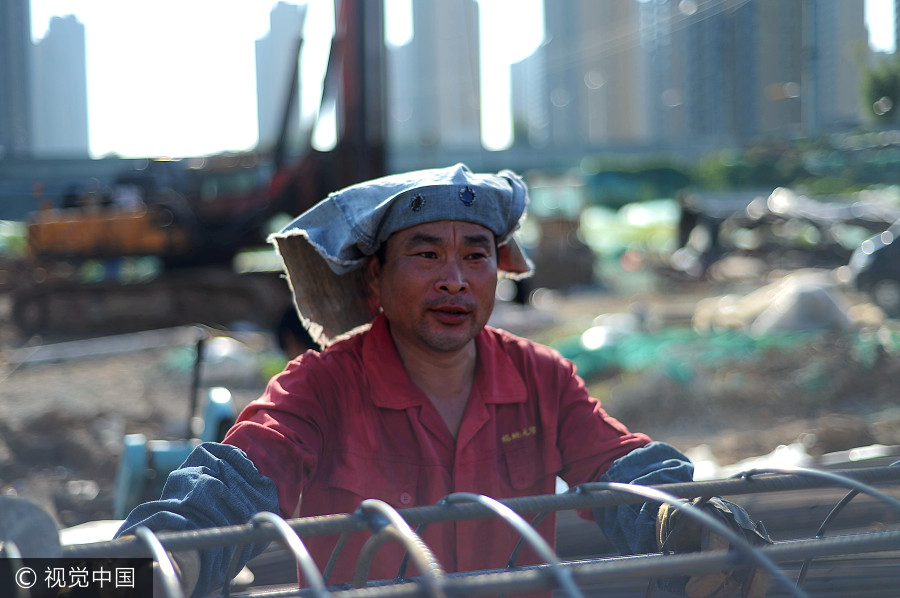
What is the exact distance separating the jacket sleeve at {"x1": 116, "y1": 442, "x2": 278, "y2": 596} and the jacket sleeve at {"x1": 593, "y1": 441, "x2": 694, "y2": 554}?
626 mm

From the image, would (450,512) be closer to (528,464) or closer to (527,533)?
(527,533)

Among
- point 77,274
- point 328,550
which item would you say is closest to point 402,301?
point 328,550

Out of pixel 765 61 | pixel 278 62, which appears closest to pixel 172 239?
pixel 278 62

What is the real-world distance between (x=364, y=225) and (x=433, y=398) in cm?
38

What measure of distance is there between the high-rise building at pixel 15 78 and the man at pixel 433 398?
10969 millimetres

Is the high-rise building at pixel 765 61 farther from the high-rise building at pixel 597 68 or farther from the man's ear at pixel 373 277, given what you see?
the high-rise building at pixel 597 68

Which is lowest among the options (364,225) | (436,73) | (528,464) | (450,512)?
(528,464)

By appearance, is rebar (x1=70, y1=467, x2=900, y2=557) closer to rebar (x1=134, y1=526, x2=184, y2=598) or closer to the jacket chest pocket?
rebar (x1=134, y1=526, x2=184, y2=598)

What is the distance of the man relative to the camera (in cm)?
168

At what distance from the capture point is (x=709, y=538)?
1.43 m

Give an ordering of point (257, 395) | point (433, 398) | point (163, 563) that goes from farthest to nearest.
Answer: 1. point (257, 395)
2. point (433, 398)
3. point (163, 563)

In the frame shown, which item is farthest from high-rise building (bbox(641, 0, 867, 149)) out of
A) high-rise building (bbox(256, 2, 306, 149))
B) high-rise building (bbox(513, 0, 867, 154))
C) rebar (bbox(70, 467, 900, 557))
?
rebar (bbox(70, 467, 900, 557))

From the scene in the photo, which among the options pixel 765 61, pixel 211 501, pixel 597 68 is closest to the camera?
pixel 211 501

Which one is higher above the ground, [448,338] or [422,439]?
[448,338]
